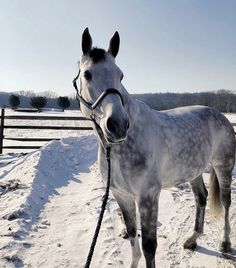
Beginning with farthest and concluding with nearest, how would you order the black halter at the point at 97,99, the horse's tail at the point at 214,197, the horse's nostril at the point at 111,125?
1. the horse's tail at the point at 214,197
2. the black halter at the point at 97,99
3. the horse's nostril at the point at 111,125

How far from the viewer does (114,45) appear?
2.70 metres

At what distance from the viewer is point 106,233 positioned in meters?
4.17

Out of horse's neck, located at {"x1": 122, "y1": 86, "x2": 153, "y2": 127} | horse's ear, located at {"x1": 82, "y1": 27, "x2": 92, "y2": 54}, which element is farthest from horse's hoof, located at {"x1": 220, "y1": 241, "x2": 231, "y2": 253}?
horse's ear, located at {"x1": 82, "y1": 27, "x2": 92, "y2": 54}

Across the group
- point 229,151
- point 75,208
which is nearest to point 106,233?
point 75,208

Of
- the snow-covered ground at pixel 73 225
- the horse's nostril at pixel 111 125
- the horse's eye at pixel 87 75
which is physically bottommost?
the snow-covered ground at pixel 73 225

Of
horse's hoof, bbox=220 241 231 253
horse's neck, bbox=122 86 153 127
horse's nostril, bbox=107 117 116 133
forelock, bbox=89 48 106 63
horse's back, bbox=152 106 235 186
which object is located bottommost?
horse's hoof, bbox=220 241 231 253

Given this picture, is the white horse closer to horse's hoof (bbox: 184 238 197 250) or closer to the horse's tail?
horse's hoof (bbox: 184 238 197 250)

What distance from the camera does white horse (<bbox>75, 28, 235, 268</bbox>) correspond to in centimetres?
237

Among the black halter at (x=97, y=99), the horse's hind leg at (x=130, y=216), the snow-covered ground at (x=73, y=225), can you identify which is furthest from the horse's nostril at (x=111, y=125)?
the snow-covered ground at (x=73, y=225)

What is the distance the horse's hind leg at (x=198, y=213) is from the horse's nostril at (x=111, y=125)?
97.5 inches

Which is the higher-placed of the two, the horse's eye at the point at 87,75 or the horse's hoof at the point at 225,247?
the horse's eye at the point at 87,75

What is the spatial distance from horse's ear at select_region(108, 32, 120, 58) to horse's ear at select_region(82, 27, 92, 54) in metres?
0.20

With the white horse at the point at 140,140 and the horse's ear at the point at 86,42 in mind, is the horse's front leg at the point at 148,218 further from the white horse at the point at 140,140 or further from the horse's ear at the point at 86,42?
the horse's ear at the point at 86,42

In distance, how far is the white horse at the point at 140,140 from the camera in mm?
2371
